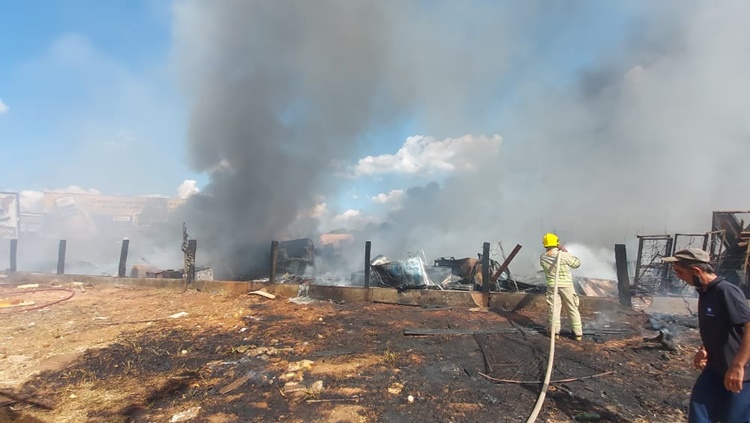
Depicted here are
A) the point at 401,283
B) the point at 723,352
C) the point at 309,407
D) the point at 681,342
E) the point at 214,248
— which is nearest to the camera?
the point at 723,352

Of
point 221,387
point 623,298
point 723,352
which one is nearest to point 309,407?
point 221,387

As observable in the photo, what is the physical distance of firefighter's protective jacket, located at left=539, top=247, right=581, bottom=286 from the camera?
5.71 m

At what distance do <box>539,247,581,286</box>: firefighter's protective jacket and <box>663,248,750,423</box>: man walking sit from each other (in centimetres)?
320

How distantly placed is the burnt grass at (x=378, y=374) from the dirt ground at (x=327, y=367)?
21 millimetres

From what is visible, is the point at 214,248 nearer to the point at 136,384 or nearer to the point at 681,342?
the point at 136,384

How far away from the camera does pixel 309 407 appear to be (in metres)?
3.46

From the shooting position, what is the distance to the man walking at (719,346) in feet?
7.17

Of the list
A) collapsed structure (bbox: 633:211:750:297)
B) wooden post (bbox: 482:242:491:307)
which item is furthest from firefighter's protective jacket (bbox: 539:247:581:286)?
collapsed structure (bbox: 633:211:750:297)

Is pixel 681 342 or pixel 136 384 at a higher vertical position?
pixel 681 342

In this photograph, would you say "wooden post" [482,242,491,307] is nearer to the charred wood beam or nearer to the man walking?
the charred wood beam

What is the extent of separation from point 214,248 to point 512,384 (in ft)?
53.0

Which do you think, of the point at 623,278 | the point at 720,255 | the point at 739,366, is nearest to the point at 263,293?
the point at 623,278

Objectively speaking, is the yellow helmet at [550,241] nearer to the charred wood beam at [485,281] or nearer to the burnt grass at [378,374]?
Result: the burnt grass at [378,374]

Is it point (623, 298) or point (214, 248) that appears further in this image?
point (214, 248)
